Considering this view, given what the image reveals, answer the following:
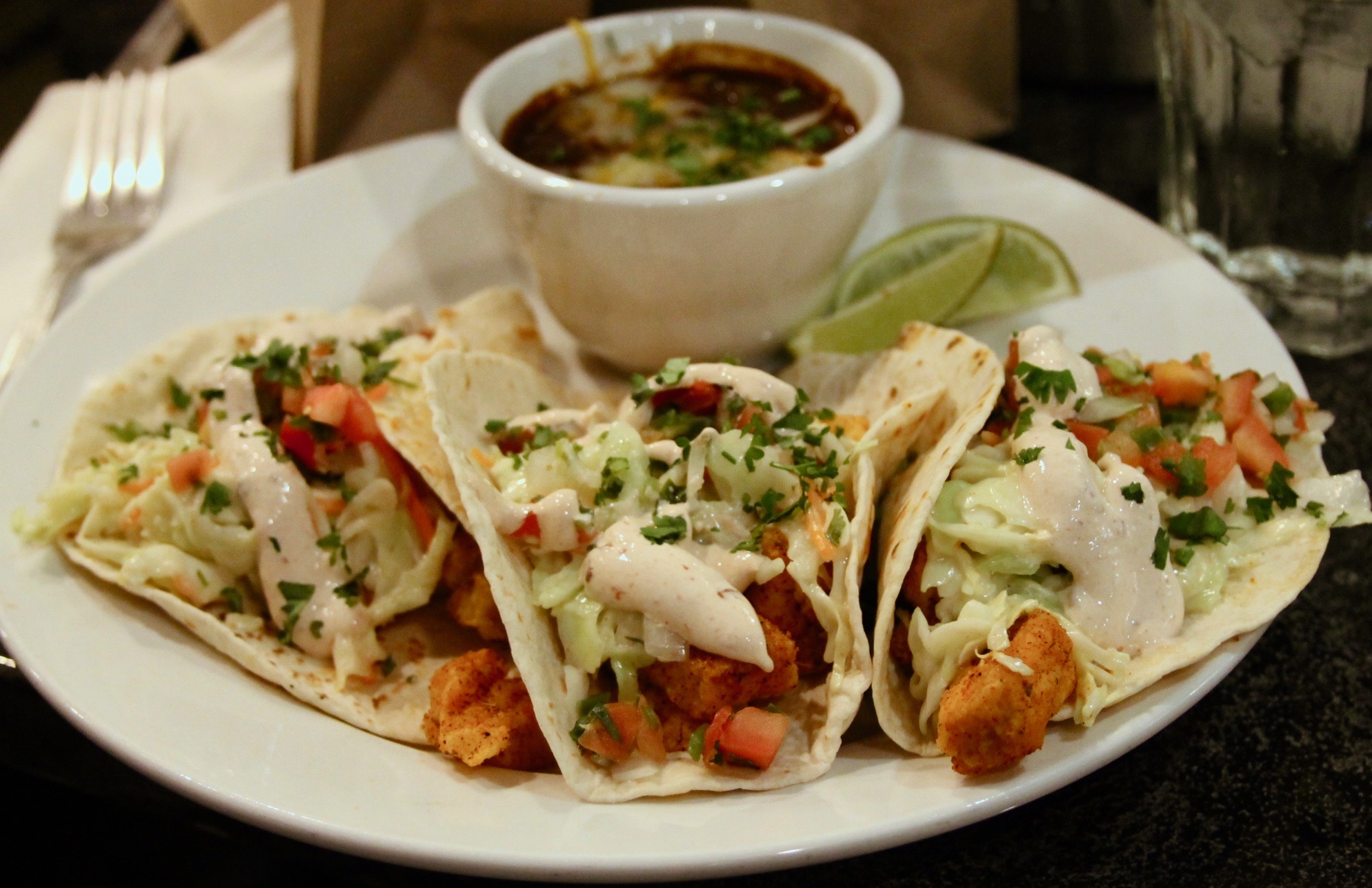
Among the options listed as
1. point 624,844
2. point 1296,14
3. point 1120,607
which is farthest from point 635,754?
point 1296,14

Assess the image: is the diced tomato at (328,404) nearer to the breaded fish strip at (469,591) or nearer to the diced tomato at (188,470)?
the diced tomato at (188,470)

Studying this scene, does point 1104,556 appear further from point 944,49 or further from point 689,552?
point 944,49

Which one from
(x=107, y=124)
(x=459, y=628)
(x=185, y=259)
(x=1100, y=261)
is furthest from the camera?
(x=107, y=124)

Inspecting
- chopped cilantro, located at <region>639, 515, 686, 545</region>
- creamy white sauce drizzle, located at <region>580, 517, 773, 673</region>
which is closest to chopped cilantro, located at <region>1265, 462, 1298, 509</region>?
creamy white sauce drizzle, located at <region>580, 517, 773, 673</region>

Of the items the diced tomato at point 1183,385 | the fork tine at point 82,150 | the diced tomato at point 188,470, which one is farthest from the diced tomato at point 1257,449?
the fork tine at point 82,150

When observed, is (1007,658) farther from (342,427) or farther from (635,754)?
(342,427)

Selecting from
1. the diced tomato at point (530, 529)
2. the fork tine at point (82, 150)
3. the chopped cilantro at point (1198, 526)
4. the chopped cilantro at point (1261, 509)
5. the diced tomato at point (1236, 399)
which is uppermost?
the fork tine at point (82, 150)

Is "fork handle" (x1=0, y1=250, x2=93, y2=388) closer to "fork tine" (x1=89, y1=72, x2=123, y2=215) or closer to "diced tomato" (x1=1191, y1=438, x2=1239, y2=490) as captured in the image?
"fork tine" (x1=89, y1=72, x2=123, y2=215)
